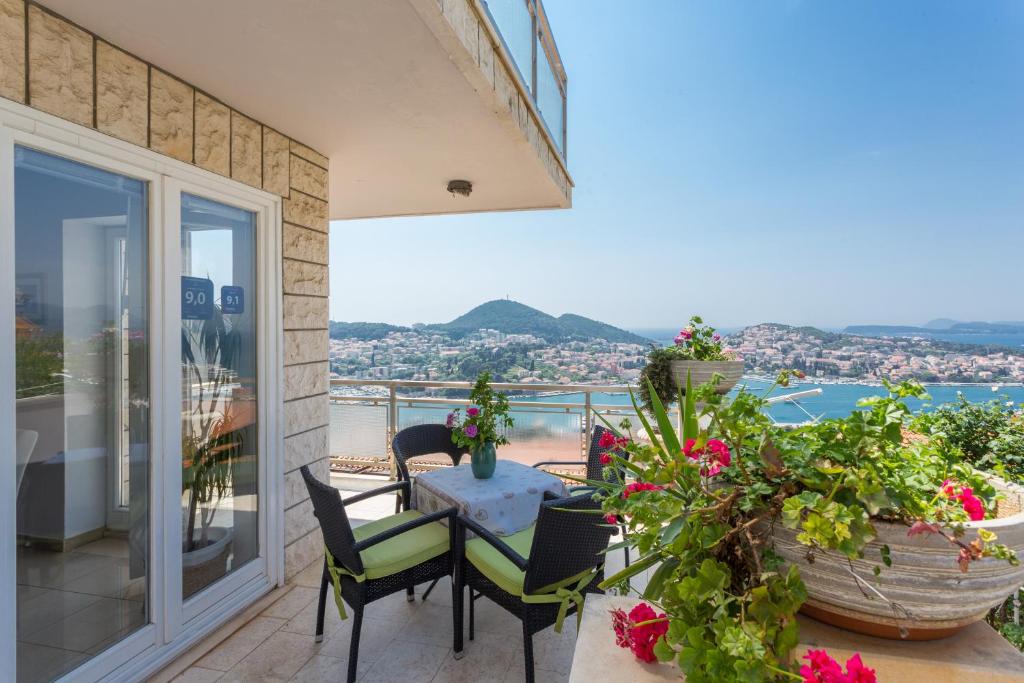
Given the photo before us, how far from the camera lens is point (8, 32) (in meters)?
1.70

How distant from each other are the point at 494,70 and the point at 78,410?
7.44 ft

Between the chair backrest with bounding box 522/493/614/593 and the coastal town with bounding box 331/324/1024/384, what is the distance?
1727 mm

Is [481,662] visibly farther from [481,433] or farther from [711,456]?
[711,456]

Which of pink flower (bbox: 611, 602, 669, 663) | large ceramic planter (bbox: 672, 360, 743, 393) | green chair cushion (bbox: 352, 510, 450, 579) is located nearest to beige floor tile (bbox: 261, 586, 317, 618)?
green chair cushion (bbox: 352, 510, 450, 579)

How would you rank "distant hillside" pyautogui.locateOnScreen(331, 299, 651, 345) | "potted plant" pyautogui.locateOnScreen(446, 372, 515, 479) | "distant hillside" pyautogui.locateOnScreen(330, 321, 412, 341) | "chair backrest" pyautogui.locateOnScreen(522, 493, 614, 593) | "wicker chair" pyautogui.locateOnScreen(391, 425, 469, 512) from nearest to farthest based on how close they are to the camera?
"chair backrest" pyautogui.locateOnScreen(522, 493, 614, 593), "potted plant" pyautogui.locateOnScreen(446, 372, 515, 479), "wicker chair" pyautogui.locateOnScreen(391, 425, 469, 512), "distant hillside" pyautogui.locateOnScreen(330, 321, 412, 341), "distant hillside" pyautogui.locateOnScreen(331, 299, 651, 345)

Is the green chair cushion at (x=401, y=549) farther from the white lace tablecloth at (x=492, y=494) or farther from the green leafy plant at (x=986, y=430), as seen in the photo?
the green leafy plant at (x=986, y=430)

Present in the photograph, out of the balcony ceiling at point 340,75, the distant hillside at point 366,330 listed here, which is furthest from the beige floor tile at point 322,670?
the distant hillside at point 366,330

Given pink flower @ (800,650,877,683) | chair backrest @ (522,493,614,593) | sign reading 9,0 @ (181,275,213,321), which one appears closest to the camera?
pink flower @ (800,650,877,683)

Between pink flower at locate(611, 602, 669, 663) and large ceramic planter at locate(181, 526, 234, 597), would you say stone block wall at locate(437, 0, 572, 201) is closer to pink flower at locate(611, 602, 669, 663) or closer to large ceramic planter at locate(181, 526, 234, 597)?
pink flower at locate(611, 602, 669, 663)

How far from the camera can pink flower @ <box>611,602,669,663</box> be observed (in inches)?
28.5

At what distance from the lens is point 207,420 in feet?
8.63

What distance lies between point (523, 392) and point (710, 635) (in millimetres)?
4486

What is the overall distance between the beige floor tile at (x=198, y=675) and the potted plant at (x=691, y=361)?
2.65 m

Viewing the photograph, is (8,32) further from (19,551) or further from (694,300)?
(694,300)
